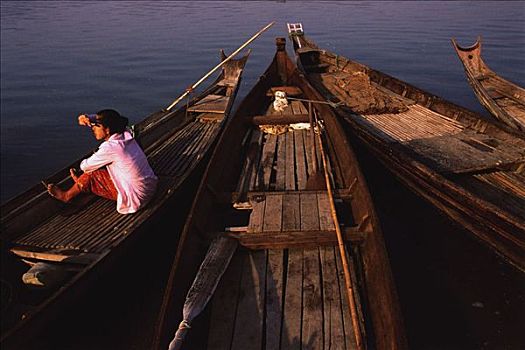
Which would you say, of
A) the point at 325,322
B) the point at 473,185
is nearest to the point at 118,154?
the point at 325,322

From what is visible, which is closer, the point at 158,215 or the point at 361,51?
the point at 158,215

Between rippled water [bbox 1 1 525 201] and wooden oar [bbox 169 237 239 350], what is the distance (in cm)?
772

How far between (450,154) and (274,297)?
16.3 ft

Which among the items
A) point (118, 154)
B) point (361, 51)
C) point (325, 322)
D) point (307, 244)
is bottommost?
point (325, 322)

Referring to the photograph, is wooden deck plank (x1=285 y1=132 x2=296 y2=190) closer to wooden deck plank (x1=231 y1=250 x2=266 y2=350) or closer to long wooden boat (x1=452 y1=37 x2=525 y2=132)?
wooden deck plank (x1=231 y1=250 x2=266 y2=350)

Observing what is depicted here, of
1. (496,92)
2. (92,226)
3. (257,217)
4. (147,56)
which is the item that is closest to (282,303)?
(257,217)

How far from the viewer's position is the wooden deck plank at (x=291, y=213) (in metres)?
4.80

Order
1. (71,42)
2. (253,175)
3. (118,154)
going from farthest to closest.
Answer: (71,42), (253,175), (118,154)

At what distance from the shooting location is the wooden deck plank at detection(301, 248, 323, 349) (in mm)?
3477

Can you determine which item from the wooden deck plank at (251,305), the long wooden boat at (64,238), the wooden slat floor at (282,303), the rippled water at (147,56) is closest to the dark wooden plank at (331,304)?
the wooden slat floor at (282,303)

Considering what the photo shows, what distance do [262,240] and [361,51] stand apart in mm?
22735

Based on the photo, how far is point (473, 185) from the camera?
613 centimetres

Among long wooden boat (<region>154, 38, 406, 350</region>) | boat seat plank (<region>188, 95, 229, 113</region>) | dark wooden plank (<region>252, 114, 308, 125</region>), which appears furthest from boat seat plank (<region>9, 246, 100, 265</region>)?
boat seat plank (<region>188, 95, 229, 113</region>)

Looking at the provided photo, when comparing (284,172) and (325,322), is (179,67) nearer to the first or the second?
(284,172)
